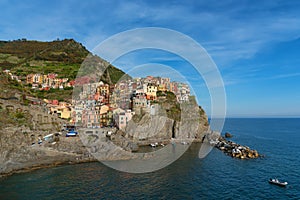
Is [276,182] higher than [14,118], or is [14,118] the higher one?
[14,118]

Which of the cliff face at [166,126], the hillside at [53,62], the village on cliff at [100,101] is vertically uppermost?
the hillside at [53,62]

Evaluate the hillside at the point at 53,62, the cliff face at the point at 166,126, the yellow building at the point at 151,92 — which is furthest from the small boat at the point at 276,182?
the hillside at the point at 53,62

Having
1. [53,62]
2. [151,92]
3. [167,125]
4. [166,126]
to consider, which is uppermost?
[53,62]

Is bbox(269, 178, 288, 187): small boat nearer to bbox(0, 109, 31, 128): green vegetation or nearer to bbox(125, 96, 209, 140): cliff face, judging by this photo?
bbox(125, 96, 209, 140): cliff face

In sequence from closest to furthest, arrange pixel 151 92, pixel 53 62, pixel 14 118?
pixel 14 118
pixel 151 92
pixel 53 62

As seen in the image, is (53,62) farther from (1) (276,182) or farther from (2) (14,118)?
(1) (276,182)

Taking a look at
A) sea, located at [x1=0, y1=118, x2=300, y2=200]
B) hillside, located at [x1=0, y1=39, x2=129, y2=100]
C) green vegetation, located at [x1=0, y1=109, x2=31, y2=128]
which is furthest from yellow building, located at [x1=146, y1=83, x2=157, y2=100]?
green vegetation, located at [x1=0, y1=109, x2=31, y2=128]

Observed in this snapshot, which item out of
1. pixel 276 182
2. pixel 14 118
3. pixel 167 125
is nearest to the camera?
pixel 276 182

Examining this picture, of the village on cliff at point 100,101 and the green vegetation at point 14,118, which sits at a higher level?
the village on cliff at point 100,101

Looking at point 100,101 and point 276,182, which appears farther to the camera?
point 100,101

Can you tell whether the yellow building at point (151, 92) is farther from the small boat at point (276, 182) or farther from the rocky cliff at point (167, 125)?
the small boat at point (276, 182)

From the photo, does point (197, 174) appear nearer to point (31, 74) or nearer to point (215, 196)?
point (215, 196)

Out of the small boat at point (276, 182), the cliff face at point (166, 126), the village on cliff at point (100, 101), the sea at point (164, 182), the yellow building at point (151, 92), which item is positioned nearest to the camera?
the sea at point (164, 182)

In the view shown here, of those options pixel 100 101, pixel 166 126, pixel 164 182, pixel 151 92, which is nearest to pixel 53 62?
pixel 100 101
